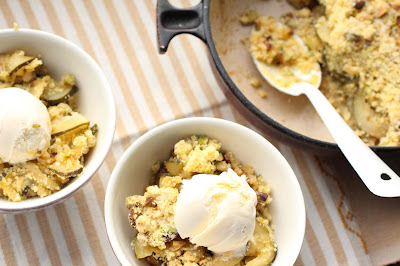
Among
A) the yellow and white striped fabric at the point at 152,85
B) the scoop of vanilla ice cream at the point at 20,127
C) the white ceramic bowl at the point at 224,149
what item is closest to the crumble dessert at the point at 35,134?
the scoop of vanilla ice cream at the point at 20,127

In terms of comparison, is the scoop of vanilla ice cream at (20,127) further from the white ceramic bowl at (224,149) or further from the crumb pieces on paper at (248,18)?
the crumb pieces on paper at (248,18)

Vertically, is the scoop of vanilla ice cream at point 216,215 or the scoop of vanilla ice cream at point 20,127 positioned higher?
the scoop of vanilla ice cream at point 20,127

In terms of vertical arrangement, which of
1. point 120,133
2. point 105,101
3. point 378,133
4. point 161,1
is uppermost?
point 161,1

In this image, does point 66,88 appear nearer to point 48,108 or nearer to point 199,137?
point 48,108

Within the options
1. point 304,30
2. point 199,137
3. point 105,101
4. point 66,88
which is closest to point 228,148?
point 199,137

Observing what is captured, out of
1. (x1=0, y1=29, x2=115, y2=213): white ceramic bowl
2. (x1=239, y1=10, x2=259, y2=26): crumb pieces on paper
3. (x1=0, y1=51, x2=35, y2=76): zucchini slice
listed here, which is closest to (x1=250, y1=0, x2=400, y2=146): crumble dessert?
(x1=239, y1=10, x2=259, y2=26): crumb pieces on paper

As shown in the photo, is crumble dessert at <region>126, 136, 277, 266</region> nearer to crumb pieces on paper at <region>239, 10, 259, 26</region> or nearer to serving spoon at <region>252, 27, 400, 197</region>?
serving spoon at <region>252, 27, 400, 197</region>
